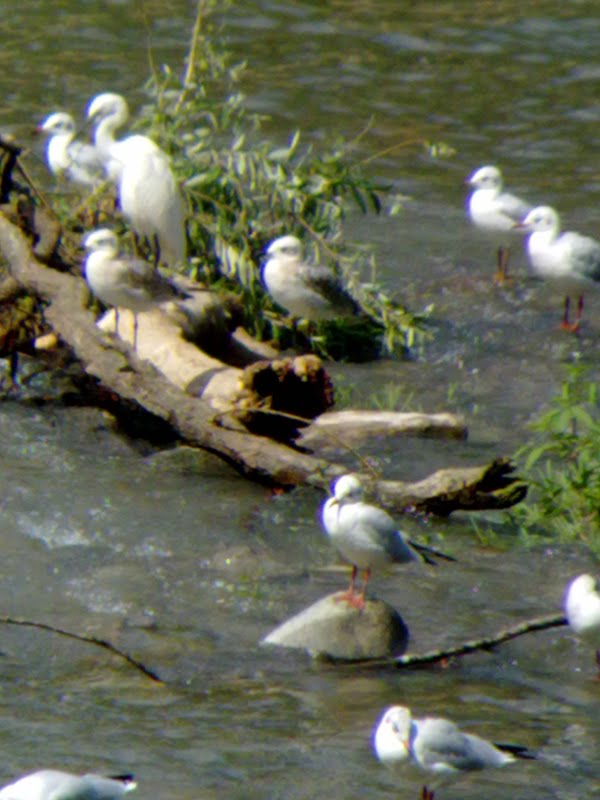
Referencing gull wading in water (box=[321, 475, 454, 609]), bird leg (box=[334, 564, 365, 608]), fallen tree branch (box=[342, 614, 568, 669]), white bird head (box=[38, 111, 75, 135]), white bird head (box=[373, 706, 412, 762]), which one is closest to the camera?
white bird head (box=[373, 706, 412, 762])

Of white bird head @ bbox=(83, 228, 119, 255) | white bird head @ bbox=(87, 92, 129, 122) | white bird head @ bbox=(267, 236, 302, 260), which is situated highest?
white bird head @ bbox=(87, 92, 129, 122)

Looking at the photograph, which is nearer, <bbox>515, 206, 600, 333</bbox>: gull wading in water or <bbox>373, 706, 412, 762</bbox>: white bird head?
<bbox>373, 706, 412, 762</bbox>: white bird head

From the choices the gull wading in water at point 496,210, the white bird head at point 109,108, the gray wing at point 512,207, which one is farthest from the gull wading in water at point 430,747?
the white bird head at point 109,108

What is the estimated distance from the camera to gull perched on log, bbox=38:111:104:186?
41.9 ft

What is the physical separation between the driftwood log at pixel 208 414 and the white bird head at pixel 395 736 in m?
2.48

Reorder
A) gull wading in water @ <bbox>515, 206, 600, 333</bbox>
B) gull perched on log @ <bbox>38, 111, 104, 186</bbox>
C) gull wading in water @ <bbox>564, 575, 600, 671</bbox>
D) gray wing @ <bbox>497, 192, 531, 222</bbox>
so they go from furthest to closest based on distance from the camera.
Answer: gray wing @ <bbox>497, 192, 531, 222</bbox>
gull perched on log @ <bbox>38, 111, 104, 186</bbox>
gull wading in water @ <bbox>515, 206, 600, 333</bbox>
gull wading in water @ <bbox>564, 575, 600, 671</bbox>

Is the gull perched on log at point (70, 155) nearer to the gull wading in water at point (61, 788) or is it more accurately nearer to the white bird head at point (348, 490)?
the white bird head at point (348, 490)

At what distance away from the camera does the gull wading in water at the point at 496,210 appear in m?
12.9

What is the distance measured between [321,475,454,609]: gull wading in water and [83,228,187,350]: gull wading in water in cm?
279

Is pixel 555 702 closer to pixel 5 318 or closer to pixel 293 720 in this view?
pixel 293 720

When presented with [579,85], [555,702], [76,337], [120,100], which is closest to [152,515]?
[76,337]

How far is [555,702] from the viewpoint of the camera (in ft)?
20.6

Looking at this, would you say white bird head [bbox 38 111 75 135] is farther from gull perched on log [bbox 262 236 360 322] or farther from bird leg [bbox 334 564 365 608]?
bird leg [bbox 334 564 365 608]

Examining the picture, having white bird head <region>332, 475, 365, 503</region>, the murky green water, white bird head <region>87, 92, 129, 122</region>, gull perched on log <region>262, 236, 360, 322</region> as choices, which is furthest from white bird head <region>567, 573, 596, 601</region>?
white bird head <region>87, 92, 129, 122</region>
